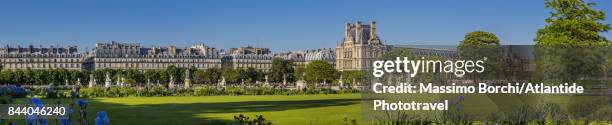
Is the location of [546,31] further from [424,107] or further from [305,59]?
[305,59]

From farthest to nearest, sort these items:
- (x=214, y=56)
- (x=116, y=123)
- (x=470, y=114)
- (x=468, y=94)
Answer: (x=214, y=56)
(x=116, y=123)
(x=470, y=114)
(x=468, y=94)

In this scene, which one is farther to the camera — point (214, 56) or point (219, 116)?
point (214, 56)

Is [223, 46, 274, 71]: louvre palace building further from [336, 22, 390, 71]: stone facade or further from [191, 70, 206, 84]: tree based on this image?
[191, 70, 206, 84]: tree

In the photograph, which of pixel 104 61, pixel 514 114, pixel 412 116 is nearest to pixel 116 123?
pixel 412 116

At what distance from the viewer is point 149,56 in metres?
124

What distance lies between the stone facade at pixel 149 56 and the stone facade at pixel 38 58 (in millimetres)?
3493

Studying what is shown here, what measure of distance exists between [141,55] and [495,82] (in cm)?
11810

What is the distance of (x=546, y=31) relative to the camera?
2539 cm

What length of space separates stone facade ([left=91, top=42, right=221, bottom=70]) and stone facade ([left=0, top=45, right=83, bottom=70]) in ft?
11.5

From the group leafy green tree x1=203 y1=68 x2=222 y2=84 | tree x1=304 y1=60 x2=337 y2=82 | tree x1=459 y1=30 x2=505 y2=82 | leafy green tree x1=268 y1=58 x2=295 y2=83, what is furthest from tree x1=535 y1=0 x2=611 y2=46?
leafy green tree x1=203 y1=68 x2=222 y2=84

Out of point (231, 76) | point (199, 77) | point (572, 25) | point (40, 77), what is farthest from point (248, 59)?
point (572, 25)

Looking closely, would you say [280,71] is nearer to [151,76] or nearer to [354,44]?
[354,44]

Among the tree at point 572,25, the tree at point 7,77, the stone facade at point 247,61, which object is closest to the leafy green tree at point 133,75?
the tree at point 7,77

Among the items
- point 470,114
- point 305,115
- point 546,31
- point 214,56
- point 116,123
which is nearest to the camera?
point 470,114
